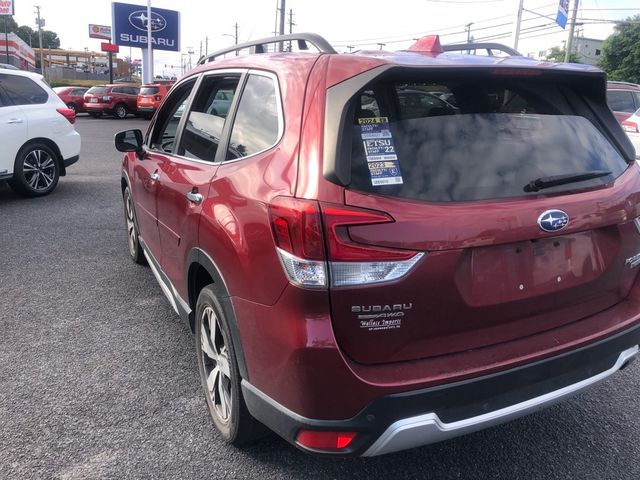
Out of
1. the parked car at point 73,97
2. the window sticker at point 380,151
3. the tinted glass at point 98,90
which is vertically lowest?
the parked car at point 73,97

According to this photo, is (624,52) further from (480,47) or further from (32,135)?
(480,47)

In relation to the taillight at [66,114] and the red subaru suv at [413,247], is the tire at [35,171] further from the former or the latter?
the red subaru suv at [413,247]

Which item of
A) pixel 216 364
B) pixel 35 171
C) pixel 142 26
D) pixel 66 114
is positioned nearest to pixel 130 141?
pixel 216 364

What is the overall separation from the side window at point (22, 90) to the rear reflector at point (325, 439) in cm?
741

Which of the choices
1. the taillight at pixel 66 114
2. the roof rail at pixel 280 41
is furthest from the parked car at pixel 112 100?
the roof rail at pixel 280 41

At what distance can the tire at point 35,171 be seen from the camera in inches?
307

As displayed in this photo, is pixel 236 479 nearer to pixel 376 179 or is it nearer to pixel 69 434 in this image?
pixel 69 434

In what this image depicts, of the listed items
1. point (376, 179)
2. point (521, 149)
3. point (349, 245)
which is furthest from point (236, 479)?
point (521, 149)

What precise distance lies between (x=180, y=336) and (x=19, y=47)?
68903mm

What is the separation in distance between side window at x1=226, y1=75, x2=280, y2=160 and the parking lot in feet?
4.54

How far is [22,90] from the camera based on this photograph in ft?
25.6

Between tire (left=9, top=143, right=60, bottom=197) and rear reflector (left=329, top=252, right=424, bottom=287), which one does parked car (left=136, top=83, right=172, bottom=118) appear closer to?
tire (left=9, top=143, right=60, bottom=197)

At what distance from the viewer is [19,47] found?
61188 mm

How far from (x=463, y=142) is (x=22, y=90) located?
7.51 m
